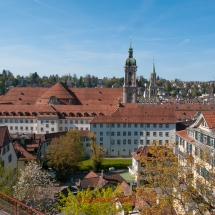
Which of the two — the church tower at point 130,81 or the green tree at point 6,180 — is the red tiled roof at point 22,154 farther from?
the church tower at point 130,81

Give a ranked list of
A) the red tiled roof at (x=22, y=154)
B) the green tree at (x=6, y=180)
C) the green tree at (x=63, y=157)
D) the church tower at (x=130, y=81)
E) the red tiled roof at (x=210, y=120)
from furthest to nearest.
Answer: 1. the church tower at (x=130, y=81)
2. the green tree at (x=63, y=157)
3. the red tiled roof at (x=22, y=154)
4. the red tiled roof at (x=210, y=120)
5. the green tree at (x=6, y=180)

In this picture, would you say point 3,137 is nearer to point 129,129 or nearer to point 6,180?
point 6,180

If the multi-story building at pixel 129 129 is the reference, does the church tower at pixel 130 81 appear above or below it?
above

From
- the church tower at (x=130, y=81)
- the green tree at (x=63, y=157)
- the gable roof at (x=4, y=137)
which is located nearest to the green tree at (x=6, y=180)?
the gable roof at (x=4, y=137)

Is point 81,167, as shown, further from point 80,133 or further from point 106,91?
point 106,91

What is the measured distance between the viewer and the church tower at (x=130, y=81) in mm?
81375

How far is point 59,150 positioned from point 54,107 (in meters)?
24.7

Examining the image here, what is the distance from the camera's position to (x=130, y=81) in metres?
83.9

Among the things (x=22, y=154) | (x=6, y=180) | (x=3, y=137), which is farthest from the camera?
(x=22, y=154)

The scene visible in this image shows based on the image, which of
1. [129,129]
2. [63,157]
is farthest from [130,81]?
[63,157]

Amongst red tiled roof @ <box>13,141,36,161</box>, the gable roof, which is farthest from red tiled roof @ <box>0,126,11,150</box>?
red tiled roof @ <box>13,141,36,161</box>

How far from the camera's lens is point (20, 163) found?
38406 millimetres

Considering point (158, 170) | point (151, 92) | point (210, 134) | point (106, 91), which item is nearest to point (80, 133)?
point (106, 91)

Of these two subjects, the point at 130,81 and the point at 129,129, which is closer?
the point at 129,129
